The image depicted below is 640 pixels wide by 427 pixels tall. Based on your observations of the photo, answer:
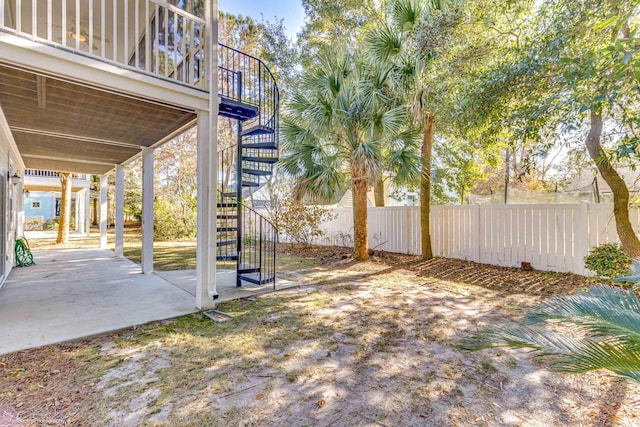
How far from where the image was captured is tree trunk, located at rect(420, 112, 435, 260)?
694cm

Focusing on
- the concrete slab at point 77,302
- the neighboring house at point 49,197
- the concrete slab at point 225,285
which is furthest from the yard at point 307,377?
the neighboring house at point 49,197

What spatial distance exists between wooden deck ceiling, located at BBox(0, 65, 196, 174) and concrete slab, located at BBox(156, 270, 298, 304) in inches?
109

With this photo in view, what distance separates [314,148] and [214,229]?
12.3 feet

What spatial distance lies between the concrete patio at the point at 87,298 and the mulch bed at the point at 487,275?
304 centimetres

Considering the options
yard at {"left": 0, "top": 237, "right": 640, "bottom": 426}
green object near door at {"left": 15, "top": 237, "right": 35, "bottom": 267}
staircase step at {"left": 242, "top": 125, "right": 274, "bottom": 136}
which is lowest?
yard at {"left": 0, "top": 237, "right": 640, "bottom": 426}

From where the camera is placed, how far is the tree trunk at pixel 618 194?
4.84m

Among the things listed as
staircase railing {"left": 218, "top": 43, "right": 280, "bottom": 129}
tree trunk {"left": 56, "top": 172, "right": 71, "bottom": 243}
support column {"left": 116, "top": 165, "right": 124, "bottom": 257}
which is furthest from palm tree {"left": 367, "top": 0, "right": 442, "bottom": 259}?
tree trunk {"left": 56, "top": 172, "right": 71, "bottom": 243}

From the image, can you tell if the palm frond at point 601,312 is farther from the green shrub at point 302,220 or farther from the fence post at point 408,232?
the green shrub at point 302,220

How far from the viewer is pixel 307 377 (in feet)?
8.38

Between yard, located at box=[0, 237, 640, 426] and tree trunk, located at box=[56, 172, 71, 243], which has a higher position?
tree trunk, located at box=[56, 172, 71, 243]

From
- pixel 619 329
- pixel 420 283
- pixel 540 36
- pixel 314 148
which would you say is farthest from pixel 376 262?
pixel 619 329

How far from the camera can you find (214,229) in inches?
163

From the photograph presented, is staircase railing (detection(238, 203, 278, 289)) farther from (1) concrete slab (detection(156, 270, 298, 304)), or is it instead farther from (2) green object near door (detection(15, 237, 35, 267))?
(2) green object near door (detection(15, 237, 35, 267))

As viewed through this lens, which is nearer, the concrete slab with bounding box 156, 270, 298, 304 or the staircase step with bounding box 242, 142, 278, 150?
the concrete slab with bounding box 156, 270, 298, 304
